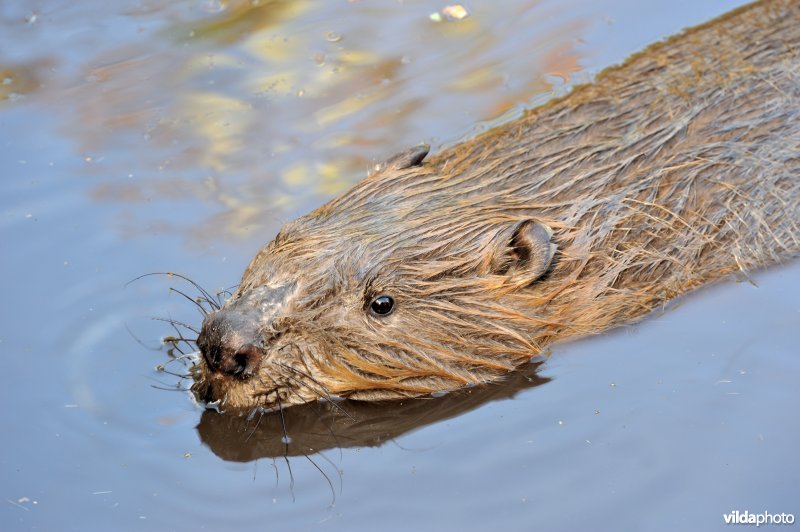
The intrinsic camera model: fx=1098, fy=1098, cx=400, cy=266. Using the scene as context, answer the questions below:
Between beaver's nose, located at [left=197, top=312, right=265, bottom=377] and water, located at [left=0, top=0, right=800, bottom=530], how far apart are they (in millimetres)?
358

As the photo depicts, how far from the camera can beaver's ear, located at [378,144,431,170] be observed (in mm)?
5137

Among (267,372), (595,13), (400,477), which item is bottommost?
(400,477)

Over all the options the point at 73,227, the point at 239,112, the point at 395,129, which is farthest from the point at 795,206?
the point at 73,227

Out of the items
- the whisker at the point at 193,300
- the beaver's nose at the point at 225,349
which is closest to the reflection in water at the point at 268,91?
the whisker at the point at 193,300

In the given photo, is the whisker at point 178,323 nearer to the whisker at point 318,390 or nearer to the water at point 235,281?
the water at point 235,281

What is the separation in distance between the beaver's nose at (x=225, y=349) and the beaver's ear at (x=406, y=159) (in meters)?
1.18

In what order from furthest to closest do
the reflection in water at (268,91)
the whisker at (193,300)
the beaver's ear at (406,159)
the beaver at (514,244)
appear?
1. the reflection in water at (268,91)
2. the beaver's ear at (406,159)
3. the whisker at (193,300)
4. the beaver at (514,244)

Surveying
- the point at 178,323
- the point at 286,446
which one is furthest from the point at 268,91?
the point at 286,446

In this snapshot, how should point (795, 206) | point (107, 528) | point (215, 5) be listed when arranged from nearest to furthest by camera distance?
point (107, 528) < point (795, 206) < point (215, 5)

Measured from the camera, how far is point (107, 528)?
4.26 meters

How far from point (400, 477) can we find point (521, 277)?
987mm

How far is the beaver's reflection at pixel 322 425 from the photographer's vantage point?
463cm

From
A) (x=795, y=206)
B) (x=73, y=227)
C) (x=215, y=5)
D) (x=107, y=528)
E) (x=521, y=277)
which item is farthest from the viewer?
(x=215, y=5)

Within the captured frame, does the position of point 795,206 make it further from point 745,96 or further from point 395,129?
point 395,129
